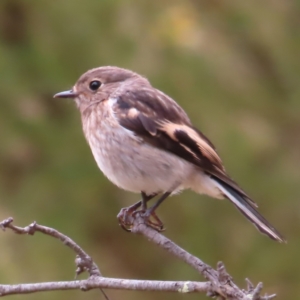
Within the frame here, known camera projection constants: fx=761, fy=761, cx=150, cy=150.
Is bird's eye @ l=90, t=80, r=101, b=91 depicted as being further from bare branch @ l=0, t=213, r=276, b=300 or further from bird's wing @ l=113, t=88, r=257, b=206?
bare branch @ l=0, t=213, r=276, b=300

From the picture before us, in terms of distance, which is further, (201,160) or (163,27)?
(163,27)

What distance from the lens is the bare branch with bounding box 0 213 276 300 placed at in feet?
7.04

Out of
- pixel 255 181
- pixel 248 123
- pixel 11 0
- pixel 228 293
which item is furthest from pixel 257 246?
pixel 228 293

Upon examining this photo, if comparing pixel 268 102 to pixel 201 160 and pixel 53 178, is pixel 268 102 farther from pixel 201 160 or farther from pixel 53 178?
pixel 201 160

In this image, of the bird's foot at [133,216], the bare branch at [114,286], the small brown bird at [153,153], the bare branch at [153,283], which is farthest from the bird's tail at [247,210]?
the bare branch at [114,286]

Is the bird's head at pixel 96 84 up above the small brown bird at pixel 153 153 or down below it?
above

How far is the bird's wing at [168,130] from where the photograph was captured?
3318 mm

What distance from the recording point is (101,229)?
5047 mm

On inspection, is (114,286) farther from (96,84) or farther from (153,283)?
(96,84)

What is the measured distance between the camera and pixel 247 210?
122 inches

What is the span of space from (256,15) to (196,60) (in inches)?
30.5

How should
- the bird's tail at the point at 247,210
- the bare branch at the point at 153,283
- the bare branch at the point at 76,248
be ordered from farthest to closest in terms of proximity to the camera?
1. the bird's tail at the point at 247,210
2. the bare branch at the point at 76,248
3. the bare branch at the point at 153,283

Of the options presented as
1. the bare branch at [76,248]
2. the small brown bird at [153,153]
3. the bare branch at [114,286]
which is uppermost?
the small brown bird at [153,153]

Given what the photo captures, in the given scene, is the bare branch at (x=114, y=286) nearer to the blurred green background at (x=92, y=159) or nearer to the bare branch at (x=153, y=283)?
the bare branch at (x=153, y=283)
